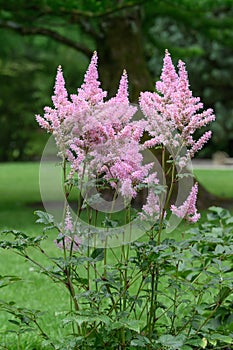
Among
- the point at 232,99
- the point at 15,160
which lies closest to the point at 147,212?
the point at 232,99

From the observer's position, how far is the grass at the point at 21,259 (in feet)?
12.8

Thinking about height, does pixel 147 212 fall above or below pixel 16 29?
below

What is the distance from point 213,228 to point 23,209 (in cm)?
709

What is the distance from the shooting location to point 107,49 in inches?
364

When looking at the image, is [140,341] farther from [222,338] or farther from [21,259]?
[21,259]

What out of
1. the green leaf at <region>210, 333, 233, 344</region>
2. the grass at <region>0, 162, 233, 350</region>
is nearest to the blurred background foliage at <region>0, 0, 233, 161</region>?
the grass at <region>0, 162, 233, 350</region>

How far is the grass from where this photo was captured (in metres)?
3.89

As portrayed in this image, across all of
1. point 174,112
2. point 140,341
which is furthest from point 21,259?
point 174,112

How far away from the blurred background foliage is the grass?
2.39 meters

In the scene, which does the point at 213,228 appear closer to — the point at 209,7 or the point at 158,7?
the point at 209,7

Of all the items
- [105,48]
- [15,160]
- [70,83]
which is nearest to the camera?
[105,48]

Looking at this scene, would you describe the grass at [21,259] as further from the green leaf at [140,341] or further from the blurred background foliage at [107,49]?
the blurred background foliage at [107,49]

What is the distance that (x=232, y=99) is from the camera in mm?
21688

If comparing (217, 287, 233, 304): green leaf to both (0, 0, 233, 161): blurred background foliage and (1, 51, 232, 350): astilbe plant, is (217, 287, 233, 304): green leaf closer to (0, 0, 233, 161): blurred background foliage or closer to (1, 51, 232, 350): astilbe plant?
(1, 51, 232, 350): astilbe plant
